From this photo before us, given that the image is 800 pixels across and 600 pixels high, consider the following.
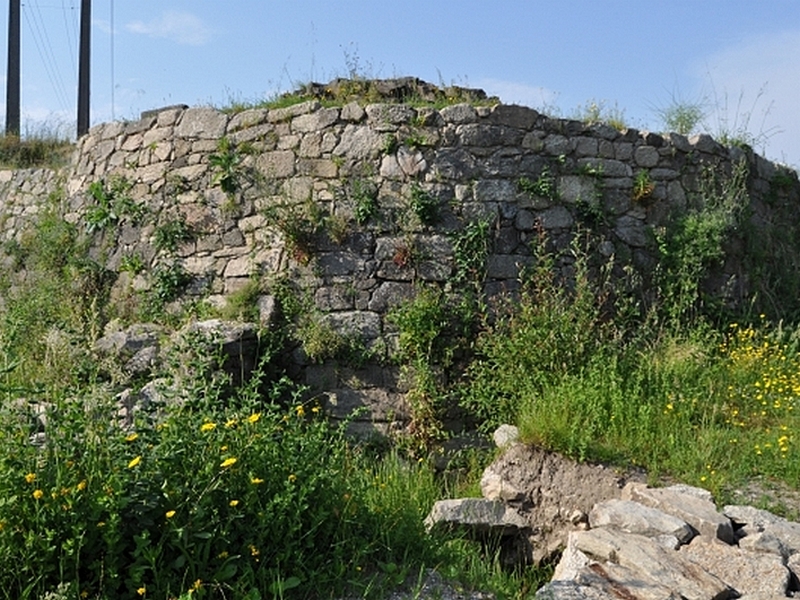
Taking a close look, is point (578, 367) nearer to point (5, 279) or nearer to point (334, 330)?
point (334, 330)

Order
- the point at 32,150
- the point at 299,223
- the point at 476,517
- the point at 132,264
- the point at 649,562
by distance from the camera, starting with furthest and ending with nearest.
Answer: the point at 32,150 < the point at 132,264 < the point at 299,223 < the point at 476,517 < the point at 649,562

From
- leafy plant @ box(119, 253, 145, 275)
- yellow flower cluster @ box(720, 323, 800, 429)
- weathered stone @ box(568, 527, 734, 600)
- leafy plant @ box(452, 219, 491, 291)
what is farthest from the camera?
leafy plant @ box(119, 253, 145, 275)

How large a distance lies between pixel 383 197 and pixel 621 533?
4.25m

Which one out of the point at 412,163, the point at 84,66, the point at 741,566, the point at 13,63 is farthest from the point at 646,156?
the point at 13,63

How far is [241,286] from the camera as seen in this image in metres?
8.30

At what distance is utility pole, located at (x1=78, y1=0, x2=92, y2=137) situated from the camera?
52.4ft

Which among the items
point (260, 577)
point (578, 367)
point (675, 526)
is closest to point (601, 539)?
point (675, 526)

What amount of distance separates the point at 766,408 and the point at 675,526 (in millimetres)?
2648

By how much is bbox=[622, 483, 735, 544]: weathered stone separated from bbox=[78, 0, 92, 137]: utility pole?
13303 mm

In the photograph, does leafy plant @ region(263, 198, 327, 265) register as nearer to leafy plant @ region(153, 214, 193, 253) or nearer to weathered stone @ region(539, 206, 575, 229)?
leafy plant @ region(153, 214, 193, 253)

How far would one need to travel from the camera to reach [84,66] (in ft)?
52.5

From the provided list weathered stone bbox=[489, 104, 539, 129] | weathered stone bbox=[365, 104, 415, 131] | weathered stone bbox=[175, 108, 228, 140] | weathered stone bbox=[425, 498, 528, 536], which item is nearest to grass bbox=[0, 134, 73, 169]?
weathered stone bbox=[175, 108, 228, 140]

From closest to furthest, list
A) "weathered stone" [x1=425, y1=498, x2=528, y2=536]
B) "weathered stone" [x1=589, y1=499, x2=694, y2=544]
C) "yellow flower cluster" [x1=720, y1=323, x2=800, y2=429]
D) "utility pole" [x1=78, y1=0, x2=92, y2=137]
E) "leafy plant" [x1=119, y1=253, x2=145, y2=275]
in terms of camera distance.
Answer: "weathered stone" [x1=589, y1=499, x2=694, y2=544], "weathered stone" [x1=425, y1=498, x2=528, y2=536], "yellow flower cluster" [x1=720, y1=323, x2=800, y2=429], "leafy plant" [x1=119, y1=253, x2=145, y2=275], "utility pole" [x1=78, y1=0, x2=92, y2=137]

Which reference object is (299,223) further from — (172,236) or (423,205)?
(172,236)
